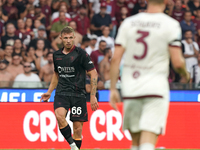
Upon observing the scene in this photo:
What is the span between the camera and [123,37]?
15.3 ft

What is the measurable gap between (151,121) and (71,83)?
3.22 meters

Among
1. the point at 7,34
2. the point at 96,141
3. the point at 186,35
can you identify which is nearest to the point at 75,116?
the point at 96,141

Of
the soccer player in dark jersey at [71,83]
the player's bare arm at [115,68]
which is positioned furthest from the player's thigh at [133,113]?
the soccer player in dark jersey at [71,83]

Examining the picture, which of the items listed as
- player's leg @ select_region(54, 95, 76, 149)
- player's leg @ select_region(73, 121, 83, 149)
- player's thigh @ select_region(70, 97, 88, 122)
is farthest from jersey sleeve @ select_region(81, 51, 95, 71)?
player's leg @ select_region(73, 121, 83, 149)

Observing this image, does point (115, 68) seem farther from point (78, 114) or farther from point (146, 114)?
point (78, 114)

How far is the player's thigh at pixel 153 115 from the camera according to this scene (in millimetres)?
4480

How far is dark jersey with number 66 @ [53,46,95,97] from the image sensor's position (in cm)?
753

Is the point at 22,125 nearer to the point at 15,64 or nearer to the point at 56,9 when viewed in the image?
the point at 15,64

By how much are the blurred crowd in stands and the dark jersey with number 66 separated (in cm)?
391

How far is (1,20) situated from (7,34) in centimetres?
76

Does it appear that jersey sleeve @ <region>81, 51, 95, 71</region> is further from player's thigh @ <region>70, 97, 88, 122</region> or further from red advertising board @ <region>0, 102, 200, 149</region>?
red advertising board @ <region>0, 102, 200, 149</region>

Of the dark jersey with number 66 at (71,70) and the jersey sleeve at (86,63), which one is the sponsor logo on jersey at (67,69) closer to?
the dark jersey with number 66 at (71,70)

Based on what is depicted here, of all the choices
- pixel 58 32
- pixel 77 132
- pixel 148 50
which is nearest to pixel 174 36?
pixel 148 50

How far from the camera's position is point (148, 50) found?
14.9ft
